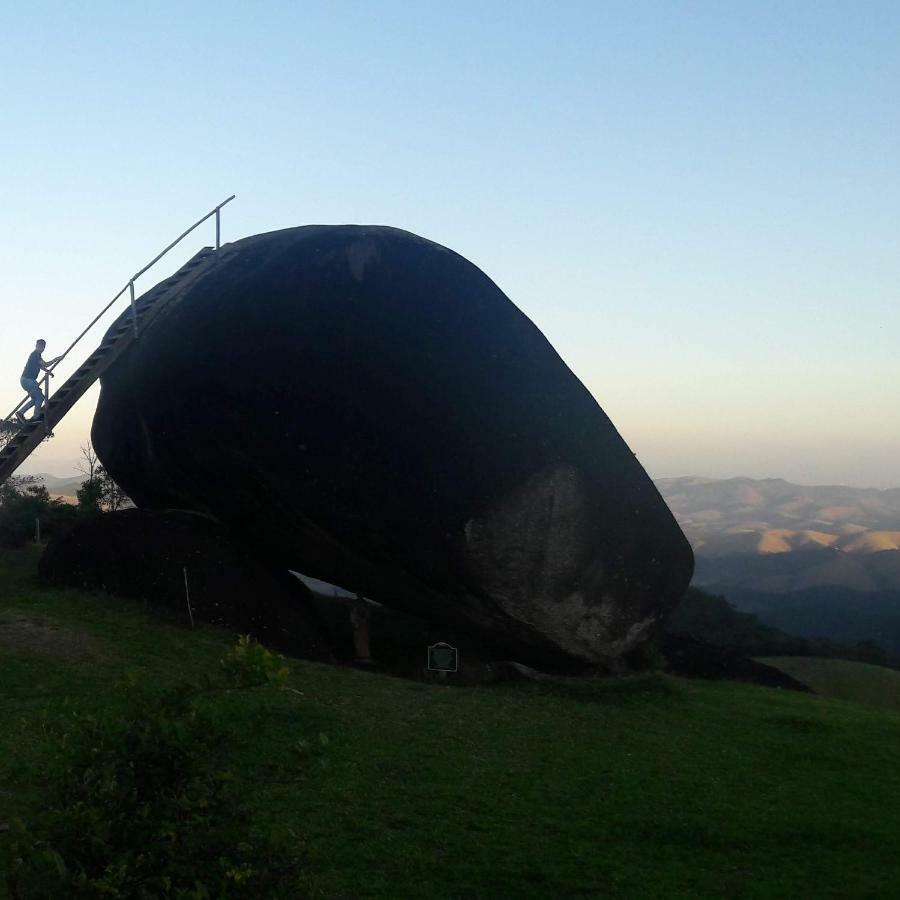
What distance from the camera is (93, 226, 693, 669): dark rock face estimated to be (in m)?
16.0

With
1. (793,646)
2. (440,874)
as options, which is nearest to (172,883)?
(440,874)

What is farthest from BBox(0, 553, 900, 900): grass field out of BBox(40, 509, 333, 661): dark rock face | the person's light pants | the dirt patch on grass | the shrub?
the person's light pants

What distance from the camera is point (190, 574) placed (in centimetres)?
1738

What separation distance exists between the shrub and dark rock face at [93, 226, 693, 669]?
10124mm

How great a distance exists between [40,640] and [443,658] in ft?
20.4

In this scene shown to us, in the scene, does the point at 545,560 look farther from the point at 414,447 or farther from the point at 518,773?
the point at 518,773

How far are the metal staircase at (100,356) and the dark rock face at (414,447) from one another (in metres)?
1.04

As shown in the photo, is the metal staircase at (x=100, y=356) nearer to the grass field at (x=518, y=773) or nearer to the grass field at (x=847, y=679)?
the grass field at (x=518, y=773)

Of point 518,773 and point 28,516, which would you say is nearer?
→ point 518,773

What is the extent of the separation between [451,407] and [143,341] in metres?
6.16

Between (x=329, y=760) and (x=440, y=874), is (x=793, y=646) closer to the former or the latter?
(x=329, y=760)

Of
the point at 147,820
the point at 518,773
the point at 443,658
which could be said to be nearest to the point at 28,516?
the point at 443,658

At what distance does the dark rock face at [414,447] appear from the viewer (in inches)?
631

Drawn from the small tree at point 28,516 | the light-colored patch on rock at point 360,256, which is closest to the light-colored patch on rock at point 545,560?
the light-colored patch on rock at point 360,256
